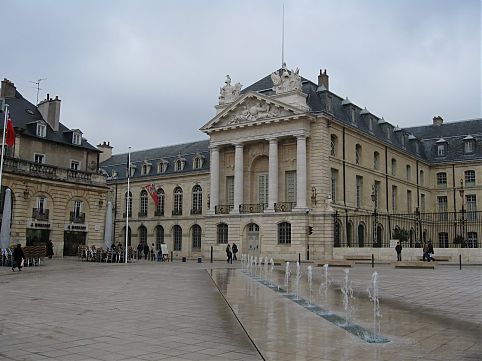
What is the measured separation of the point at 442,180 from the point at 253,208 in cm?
2728

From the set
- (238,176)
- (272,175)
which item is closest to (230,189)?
(238,176)

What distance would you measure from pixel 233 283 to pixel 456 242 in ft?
105

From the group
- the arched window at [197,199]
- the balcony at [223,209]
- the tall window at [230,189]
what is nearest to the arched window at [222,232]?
the balcony at [223,209]

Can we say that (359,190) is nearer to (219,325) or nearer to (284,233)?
(284,233)

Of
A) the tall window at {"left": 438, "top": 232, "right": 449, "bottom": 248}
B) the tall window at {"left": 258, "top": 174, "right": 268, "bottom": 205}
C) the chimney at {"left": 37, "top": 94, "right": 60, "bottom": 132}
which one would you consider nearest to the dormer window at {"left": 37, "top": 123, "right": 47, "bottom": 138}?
the chimney at {"left": 37, "top": 94, "right": 60, "bottom": 132}

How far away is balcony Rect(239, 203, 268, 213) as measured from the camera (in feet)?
140

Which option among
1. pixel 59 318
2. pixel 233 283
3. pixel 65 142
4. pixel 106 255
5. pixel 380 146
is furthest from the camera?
pixel 380 146

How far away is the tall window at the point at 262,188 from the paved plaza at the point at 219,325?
2803 cm

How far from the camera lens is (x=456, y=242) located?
44.5 metres

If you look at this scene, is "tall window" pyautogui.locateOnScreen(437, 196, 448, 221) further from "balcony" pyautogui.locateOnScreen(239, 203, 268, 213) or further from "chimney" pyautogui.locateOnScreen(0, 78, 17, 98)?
"chimney" pyautogui.locateOnScreen(0, 78, 17, 98)

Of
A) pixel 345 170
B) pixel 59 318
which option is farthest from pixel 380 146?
pixel 59 318

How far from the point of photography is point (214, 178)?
45.9 metres

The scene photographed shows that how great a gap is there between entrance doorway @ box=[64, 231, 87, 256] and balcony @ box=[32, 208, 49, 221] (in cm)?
213

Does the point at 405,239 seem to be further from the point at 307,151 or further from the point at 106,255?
the point at 106,255
